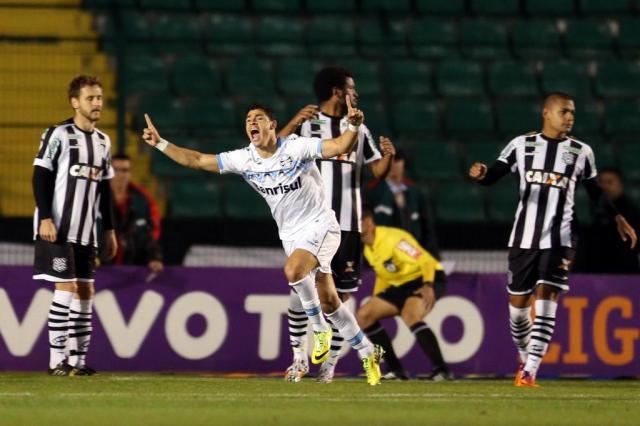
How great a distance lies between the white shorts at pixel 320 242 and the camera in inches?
344

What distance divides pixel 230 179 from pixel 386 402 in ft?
24.9

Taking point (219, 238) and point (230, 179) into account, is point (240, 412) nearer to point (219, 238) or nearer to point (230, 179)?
point (219, 238)

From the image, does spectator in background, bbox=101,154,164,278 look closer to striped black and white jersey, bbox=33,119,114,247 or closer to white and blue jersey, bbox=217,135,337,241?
striped black and white jersey, bbox=33,119,114,247

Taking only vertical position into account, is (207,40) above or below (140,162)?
above

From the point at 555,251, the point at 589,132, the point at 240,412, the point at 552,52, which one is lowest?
the point at 240,412

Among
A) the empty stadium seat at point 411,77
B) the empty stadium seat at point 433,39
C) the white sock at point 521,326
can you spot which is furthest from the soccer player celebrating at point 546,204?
the empty stadium seat at point 433,39

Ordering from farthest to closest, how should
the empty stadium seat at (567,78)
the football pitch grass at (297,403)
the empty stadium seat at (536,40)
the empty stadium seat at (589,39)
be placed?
the empty stadium seat at (589,39)
the empty stadium seat at (536,40)
the empty stadium seat at (567,78)
the football pitch grass at (297,403)

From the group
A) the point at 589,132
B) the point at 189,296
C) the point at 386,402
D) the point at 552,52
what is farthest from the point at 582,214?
the point at 386,402

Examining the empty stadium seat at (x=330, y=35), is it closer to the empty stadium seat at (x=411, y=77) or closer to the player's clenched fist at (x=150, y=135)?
the empty stadium seat at (x=411, y=77)

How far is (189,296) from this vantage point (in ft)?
38.0

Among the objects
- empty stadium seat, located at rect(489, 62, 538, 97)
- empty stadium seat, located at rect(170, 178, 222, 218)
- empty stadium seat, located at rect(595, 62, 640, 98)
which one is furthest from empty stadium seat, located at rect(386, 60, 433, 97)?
empty stadium seat, located at rect(170, 178, 222, 218)

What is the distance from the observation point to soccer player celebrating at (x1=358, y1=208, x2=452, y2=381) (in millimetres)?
11078

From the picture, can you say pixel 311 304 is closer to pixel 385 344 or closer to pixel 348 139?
pixel 348 139

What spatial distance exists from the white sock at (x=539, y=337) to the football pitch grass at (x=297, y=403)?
0.18 metres
